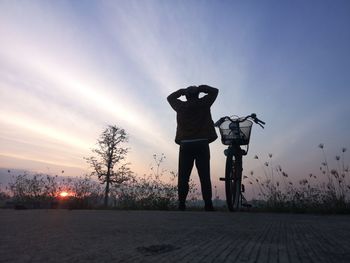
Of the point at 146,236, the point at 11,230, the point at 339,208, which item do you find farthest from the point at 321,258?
the point at 339,208

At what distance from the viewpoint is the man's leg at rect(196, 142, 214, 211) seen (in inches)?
305

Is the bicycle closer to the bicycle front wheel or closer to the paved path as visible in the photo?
the bicycle front wheel

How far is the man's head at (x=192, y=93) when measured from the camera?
7.84 metres

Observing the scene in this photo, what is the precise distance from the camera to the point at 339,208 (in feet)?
26.0

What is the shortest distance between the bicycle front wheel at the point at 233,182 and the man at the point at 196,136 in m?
0.38

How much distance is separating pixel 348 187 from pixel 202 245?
734cm

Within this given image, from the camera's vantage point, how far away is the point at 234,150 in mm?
7828

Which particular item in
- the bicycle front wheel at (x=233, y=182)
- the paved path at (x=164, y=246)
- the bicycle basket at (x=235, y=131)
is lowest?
the paved path at (x=164, y=246)

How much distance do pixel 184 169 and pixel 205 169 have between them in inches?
14.7

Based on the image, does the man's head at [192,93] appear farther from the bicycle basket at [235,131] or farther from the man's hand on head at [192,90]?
the bicycle basket at [235,131]

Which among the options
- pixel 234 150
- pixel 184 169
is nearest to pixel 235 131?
pixel 234 150

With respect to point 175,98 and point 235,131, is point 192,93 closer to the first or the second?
point 175,98

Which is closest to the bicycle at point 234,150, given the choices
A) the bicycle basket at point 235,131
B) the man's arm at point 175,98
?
the bicycle basket at point 235,131

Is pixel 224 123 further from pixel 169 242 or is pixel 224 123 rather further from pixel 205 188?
pixel 169 242
